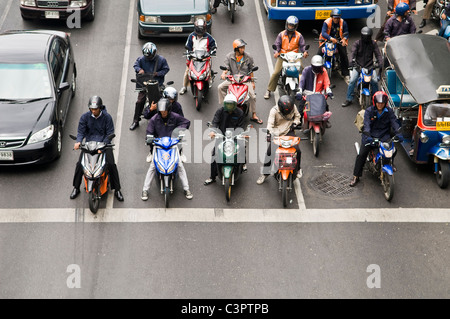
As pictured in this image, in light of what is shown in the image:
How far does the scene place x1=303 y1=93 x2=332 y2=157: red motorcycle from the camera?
13305 millimetres

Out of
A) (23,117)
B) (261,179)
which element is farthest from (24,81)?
(261,179)

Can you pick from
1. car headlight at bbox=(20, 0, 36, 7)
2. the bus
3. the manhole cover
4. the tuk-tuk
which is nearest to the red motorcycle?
the manhole cover

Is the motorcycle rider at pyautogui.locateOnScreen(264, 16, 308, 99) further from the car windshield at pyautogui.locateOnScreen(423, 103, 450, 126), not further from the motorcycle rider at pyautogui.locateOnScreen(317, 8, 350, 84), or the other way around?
the car windshield at pyautogui.locateOnScreen(423, 103, 450, 126)

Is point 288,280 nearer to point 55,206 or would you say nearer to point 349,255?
point 349,255

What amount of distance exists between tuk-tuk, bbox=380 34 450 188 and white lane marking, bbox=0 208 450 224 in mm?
1173

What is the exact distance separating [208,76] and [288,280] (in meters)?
6.11

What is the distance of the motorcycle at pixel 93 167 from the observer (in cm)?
1140

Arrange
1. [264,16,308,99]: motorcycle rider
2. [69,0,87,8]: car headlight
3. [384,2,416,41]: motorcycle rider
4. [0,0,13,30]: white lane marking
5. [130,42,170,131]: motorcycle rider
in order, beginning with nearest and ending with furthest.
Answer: [130,42,170,131]: motorcycle rider, [264,16,308,99]: motorcycle rider, [384,2,416,41]: motorcycle rider, [69,0,87,8]: car headlight, [0,0,13,30]: white lane marking

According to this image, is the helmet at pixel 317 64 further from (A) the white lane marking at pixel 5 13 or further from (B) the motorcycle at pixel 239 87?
(A) the white lane marking at pixel 5 13

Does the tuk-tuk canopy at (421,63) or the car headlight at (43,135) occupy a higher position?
the tuk-tuk canopy at (421,63)

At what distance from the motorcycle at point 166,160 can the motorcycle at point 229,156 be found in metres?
0.75

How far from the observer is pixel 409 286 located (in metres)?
9.96

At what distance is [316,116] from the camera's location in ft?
43.6

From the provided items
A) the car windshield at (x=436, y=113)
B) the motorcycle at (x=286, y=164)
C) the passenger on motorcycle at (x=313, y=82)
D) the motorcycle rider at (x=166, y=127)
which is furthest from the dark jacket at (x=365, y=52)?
the motorcycle rider at (x=166, y=127)
